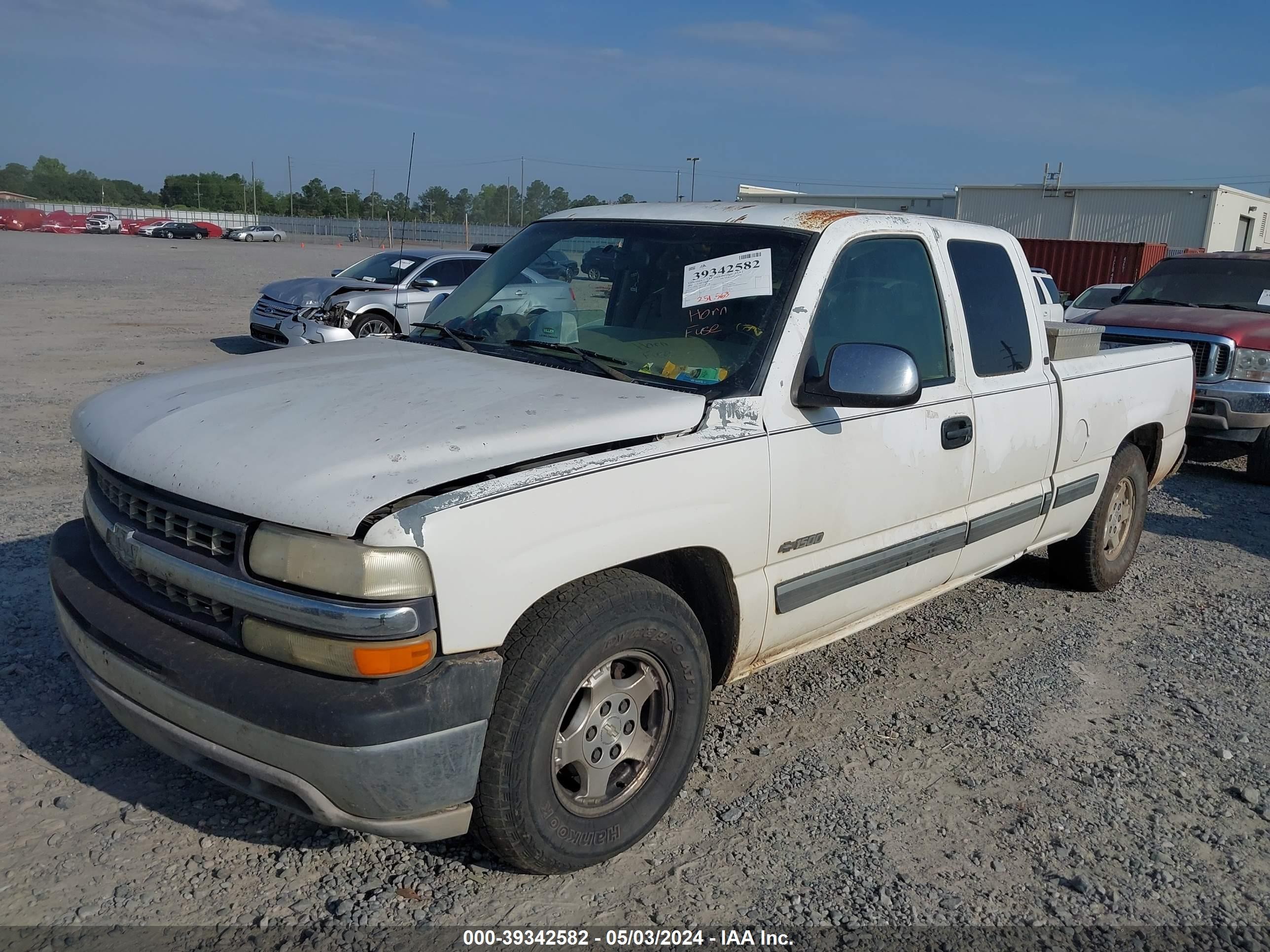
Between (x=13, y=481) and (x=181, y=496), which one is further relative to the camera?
(x=13, y=481)

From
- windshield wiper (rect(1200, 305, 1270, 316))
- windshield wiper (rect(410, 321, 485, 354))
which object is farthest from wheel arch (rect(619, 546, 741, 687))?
windshield wiper (rect(1200, 305, 1270, 316))

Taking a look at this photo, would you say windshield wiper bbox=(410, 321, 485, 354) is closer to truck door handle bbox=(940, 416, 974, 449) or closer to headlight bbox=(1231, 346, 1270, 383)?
truck door handle bbox=(940, 416, 974, 449)

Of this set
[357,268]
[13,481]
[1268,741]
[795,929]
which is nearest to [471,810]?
[795,929]

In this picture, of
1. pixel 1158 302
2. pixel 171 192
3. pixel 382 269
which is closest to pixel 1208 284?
pixel 1158 302

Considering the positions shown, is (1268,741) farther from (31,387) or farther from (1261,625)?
(31,387)

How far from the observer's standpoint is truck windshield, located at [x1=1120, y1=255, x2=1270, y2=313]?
959 cm

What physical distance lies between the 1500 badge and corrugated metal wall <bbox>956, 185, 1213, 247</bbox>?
114 feet

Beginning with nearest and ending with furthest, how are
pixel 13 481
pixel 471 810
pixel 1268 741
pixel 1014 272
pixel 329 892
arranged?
1. pixel 471 810
2. pixel 329 892
3. pixel 1268 741
4. pixel 1014 272
5. pixel 13 481

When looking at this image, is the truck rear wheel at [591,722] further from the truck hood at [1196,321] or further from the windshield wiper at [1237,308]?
the windshield wiper at [1237,308]

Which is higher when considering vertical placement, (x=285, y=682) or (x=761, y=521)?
(x=761, y=521)

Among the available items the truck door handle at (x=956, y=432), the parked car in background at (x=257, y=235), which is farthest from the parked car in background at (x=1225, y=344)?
the parked car in background at (x=257, y=235)

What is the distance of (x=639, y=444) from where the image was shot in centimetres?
300

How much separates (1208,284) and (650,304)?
8.35 meters

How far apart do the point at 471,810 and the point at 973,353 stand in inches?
108
